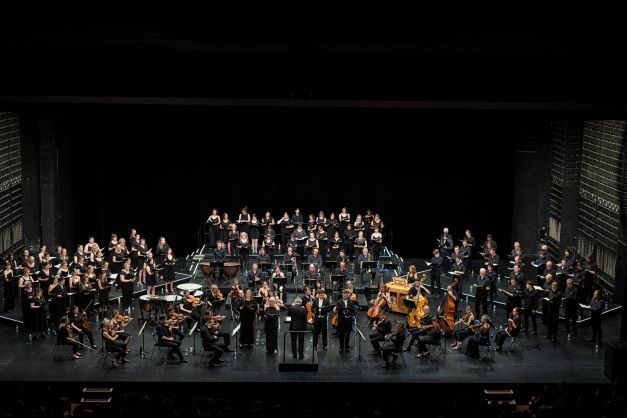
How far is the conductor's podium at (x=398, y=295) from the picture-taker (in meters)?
21.8

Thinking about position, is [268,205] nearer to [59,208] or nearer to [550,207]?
[59,208]

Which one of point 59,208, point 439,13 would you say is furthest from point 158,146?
point 439,13

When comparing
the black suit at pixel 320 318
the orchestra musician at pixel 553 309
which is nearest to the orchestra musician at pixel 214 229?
the black suit at pixel 320 318

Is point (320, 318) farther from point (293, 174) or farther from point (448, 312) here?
point (293, 174)

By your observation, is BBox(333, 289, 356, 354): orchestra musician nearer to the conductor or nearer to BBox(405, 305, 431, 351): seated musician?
the conductor

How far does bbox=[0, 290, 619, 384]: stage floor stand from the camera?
1775cm

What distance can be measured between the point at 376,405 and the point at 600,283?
364 inches

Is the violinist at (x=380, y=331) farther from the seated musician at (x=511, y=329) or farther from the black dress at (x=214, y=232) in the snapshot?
the black dress at (x=214, y=232)

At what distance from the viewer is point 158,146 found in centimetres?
2784

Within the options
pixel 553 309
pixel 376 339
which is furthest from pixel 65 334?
pixel 553 309

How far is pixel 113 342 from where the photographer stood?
1816 centimetres

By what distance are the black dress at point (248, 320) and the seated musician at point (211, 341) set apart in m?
0.82

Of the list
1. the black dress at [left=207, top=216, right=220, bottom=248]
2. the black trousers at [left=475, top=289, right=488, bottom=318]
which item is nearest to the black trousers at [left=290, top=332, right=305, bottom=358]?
the black trousers at [left=475, top=289, right=488, bottom=318]

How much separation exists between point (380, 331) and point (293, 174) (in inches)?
406
